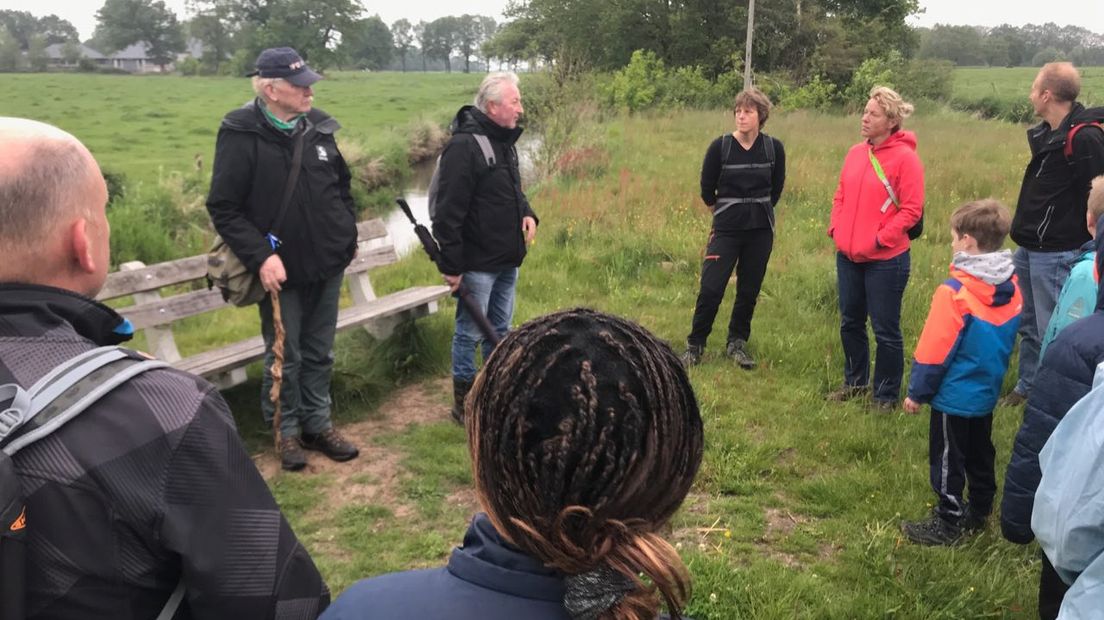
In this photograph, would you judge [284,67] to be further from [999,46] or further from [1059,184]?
[999,46]

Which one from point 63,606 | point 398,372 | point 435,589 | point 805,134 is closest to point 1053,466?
point 435,589

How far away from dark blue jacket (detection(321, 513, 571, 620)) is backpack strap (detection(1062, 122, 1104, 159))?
471 centimetres

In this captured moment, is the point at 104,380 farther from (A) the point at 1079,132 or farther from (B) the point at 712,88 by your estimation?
(B) the point at 712,88

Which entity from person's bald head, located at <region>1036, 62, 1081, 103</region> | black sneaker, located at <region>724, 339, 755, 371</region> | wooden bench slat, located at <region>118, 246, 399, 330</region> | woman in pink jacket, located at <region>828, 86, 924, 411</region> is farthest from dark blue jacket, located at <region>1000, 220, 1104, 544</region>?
wooden bench slat, located at <region>118, 246, 399, 330</region>

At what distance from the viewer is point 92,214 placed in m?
1.42

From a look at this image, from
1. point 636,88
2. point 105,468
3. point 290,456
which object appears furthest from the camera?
point 636,88

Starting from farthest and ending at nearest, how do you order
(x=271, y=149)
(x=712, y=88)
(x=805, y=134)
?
(x=712, y=88), (x=805, y=134), (x=271, y=149)

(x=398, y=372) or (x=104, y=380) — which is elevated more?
(x=104, y=380)

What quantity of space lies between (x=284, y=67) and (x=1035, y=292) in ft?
14.6

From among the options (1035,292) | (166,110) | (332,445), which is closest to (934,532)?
(1035,292)

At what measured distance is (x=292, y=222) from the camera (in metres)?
4.03

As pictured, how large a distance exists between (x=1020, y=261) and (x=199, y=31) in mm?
82951

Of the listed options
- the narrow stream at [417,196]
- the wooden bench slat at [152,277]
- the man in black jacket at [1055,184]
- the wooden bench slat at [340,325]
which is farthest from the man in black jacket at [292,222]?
the narrow stream at [417,196]

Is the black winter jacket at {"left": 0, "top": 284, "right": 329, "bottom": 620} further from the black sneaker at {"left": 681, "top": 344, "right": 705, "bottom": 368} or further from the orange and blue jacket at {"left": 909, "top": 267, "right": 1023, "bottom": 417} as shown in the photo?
the black sneaker at {"left": 681, "top": 344, "right": 705, "bottom": 368}
